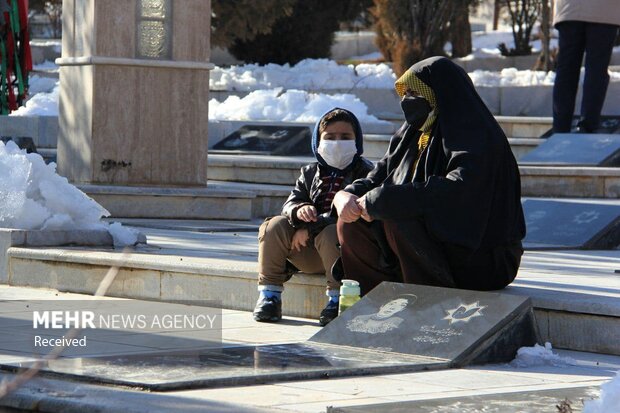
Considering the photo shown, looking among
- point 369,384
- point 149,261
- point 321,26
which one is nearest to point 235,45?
point 321,26

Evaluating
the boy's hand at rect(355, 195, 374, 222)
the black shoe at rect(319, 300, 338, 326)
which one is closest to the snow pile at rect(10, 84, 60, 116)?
the black shoe at rect(319, 300, 338, 326)

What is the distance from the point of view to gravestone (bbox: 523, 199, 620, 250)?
9.48 m

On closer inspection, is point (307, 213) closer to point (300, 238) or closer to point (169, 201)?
point (300, 238)

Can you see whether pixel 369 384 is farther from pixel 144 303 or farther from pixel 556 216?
pixel 556 216

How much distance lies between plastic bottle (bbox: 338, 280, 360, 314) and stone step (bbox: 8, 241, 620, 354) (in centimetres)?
56

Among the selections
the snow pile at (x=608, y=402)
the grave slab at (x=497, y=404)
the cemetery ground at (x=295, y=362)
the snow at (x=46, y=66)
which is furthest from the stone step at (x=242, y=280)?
the snow at (x=46, y=66)

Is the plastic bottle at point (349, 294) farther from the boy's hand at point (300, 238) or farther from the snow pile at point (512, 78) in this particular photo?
the snow pile at point (512, 78)

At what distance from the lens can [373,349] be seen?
5859 millimetres

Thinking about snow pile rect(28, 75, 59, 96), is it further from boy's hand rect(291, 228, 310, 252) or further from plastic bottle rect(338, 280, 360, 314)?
plastic bottle rect(338, 280, 360, 314)

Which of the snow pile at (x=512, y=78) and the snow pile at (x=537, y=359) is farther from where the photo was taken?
the snow pile at (x=512, y=78)

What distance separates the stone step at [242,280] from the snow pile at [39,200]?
0.82ft

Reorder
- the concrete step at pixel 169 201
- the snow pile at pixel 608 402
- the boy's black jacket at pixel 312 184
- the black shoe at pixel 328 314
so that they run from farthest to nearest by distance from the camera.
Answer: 1. the concrete step at pixel 169 201
2. the boy's black jacket at pixel 312 184
3. the black shoe at pixel 328 314
4. the snow pile at pixel 608 402

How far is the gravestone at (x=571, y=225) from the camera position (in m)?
9.48

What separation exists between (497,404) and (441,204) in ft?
5.16
